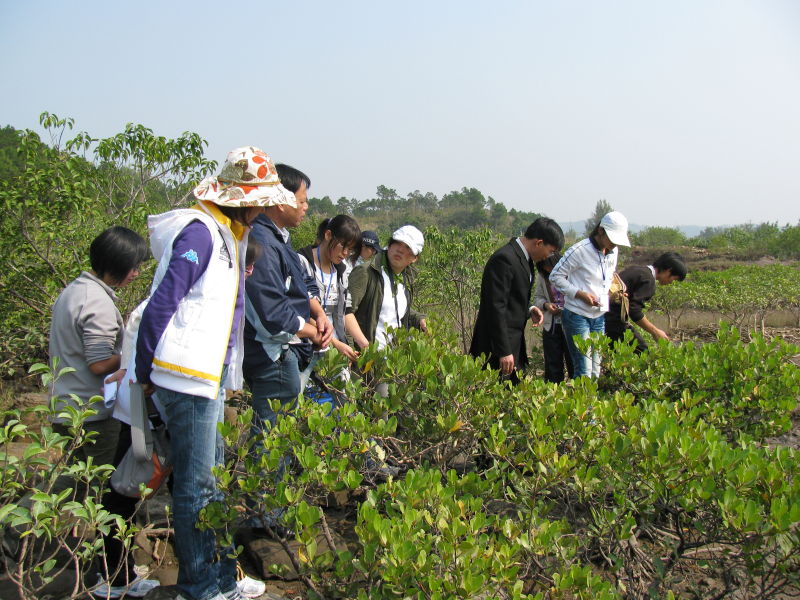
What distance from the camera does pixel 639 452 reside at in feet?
6.57

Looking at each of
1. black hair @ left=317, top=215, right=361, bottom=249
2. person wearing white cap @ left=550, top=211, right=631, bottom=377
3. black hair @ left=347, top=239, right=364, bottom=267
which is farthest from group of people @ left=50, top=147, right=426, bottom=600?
person wearing white cap @ left=550, top=211, right=631, bottom=377

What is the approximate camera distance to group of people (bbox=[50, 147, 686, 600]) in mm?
1927

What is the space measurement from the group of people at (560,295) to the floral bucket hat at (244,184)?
5.68 ft

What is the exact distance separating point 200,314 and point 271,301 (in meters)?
0.56

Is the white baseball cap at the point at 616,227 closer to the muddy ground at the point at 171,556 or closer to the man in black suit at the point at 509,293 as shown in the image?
the man in black suit at the point at 509,293

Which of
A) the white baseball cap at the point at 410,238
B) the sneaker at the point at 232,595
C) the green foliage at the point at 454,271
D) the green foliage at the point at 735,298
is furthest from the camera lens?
the green foliage at the point at 735,298

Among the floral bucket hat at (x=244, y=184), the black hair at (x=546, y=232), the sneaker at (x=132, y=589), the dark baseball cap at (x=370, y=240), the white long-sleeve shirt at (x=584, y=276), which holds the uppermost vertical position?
the floral bucket hat at (x=244, y=184)

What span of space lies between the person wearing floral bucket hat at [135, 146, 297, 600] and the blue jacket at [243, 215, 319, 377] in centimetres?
32

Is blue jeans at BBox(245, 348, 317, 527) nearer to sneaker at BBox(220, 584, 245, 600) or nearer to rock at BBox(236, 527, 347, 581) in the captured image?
rock at BBox(236, 527, 347, 581)

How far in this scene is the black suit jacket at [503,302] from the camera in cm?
365

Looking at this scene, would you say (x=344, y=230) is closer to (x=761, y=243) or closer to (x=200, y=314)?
(x=200, y=314)

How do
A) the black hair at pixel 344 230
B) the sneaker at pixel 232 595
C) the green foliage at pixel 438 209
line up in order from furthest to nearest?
the green foliage at pixel 438 209 < the black hair at pixel 344 230 < the sneaker at pixel 232 595

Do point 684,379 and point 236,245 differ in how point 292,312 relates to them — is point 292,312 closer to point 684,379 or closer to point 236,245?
point 236,245

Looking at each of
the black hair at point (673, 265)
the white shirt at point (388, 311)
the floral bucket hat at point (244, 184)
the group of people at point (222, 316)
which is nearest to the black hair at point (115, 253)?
the group of people at point (222, 316)
